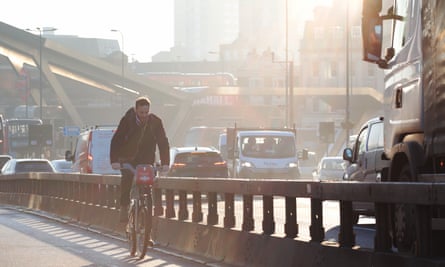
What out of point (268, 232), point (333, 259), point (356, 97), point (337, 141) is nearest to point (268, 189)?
point (268, 232)

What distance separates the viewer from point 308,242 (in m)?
11.2

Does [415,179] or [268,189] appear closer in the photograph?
[415,179]

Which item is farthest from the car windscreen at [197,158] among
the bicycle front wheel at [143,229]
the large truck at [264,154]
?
the bicycle front wheel at [143,229]

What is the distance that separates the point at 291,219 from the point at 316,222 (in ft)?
2.58

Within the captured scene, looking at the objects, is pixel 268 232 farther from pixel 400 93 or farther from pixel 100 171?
pixel 100 171

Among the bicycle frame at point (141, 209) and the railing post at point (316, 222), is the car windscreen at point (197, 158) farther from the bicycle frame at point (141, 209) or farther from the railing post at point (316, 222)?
the railing post at point (316, 222)

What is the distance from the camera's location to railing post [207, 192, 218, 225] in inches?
587

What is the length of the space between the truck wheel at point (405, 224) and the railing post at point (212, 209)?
11.3ft

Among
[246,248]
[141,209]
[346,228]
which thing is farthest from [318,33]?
[346,228]

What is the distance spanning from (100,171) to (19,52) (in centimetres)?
10309

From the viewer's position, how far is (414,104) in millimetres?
11555

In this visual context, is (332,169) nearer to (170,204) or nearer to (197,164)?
(197,164)

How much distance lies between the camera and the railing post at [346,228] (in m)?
10.5

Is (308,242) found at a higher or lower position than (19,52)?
lower
